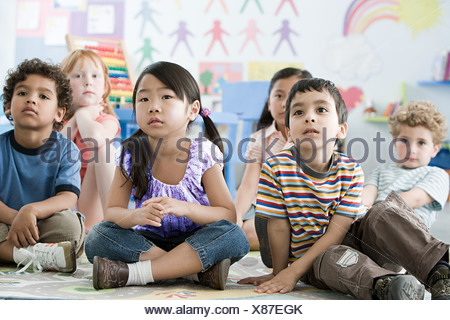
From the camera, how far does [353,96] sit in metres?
1.43

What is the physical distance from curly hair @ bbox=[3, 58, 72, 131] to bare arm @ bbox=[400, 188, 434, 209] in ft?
2.66

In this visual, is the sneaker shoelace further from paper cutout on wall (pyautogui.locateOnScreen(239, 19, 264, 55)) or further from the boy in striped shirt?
paper cutout on wall (pyautogui.locateOnScreen(239, 19, 264, 55))

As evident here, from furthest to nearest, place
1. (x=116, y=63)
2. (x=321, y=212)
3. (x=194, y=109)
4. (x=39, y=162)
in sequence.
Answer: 1. (x=116, y=63)
2. (x=39, y=162)
3. (x=194, y=109)
4. (x=321, y=212)

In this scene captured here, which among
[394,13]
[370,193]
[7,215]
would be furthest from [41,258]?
[394,13]

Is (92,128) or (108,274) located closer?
(108,274)

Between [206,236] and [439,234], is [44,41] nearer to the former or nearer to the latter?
[206,236]

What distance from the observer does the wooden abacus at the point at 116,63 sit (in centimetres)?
200

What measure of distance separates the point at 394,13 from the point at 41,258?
39.9 inches

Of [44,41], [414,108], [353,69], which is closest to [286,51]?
[353,69]

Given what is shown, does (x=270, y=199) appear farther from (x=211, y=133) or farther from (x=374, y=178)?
(x=374, y=178)

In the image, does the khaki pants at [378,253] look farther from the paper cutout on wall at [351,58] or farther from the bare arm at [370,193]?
the paper cutout on wall at [351,58]

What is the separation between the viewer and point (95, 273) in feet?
2.42
